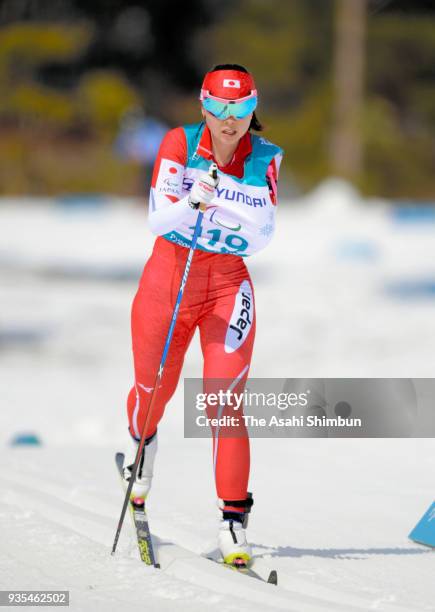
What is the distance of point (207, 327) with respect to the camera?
4.77 meters

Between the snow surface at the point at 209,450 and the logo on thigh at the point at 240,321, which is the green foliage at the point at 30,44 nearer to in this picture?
the snow surface at the point at 209,450

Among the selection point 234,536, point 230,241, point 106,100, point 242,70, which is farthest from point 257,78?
point 234,536

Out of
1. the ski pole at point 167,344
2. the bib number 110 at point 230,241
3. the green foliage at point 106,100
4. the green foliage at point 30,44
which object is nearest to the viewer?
the ski pole at point 167,344

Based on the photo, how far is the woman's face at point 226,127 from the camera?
4629mm

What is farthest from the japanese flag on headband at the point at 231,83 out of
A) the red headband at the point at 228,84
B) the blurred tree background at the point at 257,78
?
the blurred tree background at the point at 257,78

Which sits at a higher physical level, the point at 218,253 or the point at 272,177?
the point at 272,177

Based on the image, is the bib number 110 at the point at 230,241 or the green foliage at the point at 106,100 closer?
the bib number 110 at the point at 230,241

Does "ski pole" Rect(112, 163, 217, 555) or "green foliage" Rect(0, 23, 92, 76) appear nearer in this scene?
"ski pole" Rect(112, 163, 217, 555)

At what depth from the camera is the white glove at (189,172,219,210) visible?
4.45 m

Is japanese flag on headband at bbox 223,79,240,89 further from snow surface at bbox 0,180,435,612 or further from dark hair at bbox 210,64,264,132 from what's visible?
snow surface at bbox 0,180,435,612

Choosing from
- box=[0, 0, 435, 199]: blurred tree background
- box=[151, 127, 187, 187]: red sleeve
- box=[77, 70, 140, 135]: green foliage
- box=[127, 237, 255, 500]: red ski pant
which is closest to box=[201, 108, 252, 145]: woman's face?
box=[151, 127, 187, 187]: red sleeve

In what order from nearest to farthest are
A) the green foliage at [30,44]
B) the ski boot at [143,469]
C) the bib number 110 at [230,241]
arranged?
the bib number 110 at [230,241], the ski boot at [143,469], the green foliage at [30,44]

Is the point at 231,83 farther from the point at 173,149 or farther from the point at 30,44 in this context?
the point at 30,44

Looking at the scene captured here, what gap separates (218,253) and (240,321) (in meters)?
0.31
